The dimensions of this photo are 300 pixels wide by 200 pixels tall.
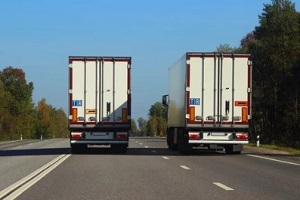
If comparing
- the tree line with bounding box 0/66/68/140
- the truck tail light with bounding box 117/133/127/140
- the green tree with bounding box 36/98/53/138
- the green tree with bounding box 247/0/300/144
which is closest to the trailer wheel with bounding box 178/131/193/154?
the truck tail light with bounding box 117/133/127/140

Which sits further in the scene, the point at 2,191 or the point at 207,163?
the point at 207,163

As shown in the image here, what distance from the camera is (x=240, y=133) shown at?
26281 mm

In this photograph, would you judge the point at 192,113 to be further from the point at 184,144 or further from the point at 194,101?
the point at 184,144

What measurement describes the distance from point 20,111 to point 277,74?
273 feet

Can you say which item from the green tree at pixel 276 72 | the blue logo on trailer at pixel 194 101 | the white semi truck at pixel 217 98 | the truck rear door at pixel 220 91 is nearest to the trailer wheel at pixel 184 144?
the white semi truck at pixel 217 98

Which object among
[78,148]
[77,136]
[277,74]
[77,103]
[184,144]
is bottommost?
[78,148]

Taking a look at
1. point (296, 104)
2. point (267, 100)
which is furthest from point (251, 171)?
point (267, 100)

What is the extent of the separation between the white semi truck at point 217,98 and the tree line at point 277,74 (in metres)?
36.8

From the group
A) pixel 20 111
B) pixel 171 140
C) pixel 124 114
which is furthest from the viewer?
pixel 20 111

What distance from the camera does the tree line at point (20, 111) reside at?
12738cm

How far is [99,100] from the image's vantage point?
27453 millimetres

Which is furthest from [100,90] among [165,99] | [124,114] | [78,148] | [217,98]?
[165,99]

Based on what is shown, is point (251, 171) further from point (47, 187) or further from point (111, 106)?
point (111, 106)

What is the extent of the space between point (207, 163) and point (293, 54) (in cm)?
4673
